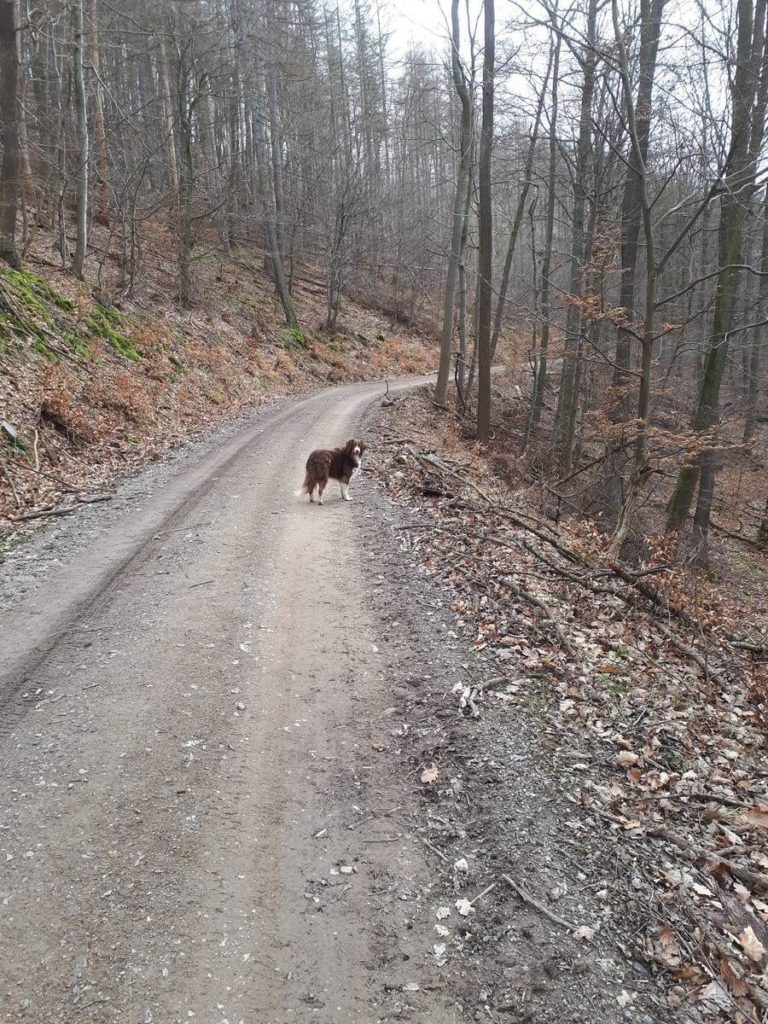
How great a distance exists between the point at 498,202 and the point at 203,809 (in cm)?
2728

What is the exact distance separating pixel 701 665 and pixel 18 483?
10222 mm

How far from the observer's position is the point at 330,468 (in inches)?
415

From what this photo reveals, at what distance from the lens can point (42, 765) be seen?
13.8ft

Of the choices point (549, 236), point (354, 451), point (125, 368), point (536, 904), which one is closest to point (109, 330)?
point (125, 368)

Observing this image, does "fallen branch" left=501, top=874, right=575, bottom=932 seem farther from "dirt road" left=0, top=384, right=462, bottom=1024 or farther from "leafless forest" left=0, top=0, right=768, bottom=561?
"leafless forest" left=0, top=0, right=768, bottom=561

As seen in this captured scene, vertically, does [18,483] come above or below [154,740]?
above

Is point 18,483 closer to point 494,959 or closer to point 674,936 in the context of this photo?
point 494,959

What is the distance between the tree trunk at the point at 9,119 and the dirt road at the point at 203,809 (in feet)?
40.1

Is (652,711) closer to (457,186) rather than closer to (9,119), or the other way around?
(9,119)

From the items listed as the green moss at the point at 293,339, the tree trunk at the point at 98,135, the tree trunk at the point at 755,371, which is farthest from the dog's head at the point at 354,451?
the green moss at the point at 293,339

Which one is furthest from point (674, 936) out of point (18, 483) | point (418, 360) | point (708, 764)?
point (418, 360)

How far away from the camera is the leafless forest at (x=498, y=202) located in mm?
11039

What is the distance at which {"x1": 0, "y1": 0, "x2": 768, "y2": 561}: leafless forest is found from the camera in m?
11.0

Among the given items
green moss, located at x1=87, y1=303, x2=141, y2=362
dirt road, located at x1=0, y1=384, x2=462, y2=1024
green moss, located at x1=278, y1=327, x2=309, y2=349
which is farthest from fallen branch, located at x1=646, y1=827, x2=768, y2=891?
green moss, located at x1=278, y1=327, x2=309, y2=349
